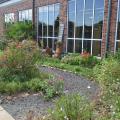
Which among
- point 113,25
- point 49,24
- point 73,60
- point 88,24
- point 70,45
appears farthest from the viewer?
point 49,24

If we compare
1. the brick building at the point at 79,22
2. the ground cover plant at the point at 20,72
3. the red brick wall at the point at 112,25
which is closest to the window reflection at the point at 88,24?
the brick building at the point at 79,22

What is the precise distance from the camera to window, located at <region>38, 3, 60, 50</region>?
1770 centimetres

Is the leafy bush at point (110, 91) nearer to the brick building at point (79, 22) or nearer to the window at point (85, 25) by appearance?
the brick building at point (79, 22)

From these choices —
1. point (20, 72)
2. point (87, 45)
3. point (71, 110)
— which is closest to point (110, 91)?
point (71, 110)

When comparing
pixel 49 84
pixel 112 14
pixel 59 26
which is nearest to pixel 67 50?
pixel 59 26

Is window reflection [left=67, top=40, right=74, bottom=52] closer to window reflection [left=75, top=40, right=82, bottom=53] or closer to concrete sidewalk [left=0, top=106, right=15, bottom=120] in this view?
window reflection [left=75, top=40, right=82, bottom=53]

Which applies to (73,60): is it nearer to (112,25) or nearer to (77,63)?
(77,63)

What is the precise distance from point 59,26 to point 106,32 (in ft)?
15.3

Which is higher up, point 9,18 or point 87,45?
point 9,18

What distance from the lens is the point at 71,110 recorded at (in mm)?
4332

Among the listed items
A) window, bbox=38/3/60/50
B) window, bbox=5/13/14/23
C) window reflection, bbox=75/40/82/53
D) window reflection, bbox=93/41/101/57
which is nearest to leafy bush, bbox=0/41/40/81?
window reflection, bbox=93/41/101/57

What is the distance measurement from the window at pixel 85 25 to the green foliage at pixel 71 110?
9372mm

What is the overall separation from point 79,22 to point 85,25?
2.10 ft

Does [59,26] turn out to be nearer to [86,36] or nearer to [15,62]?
[86,36]
